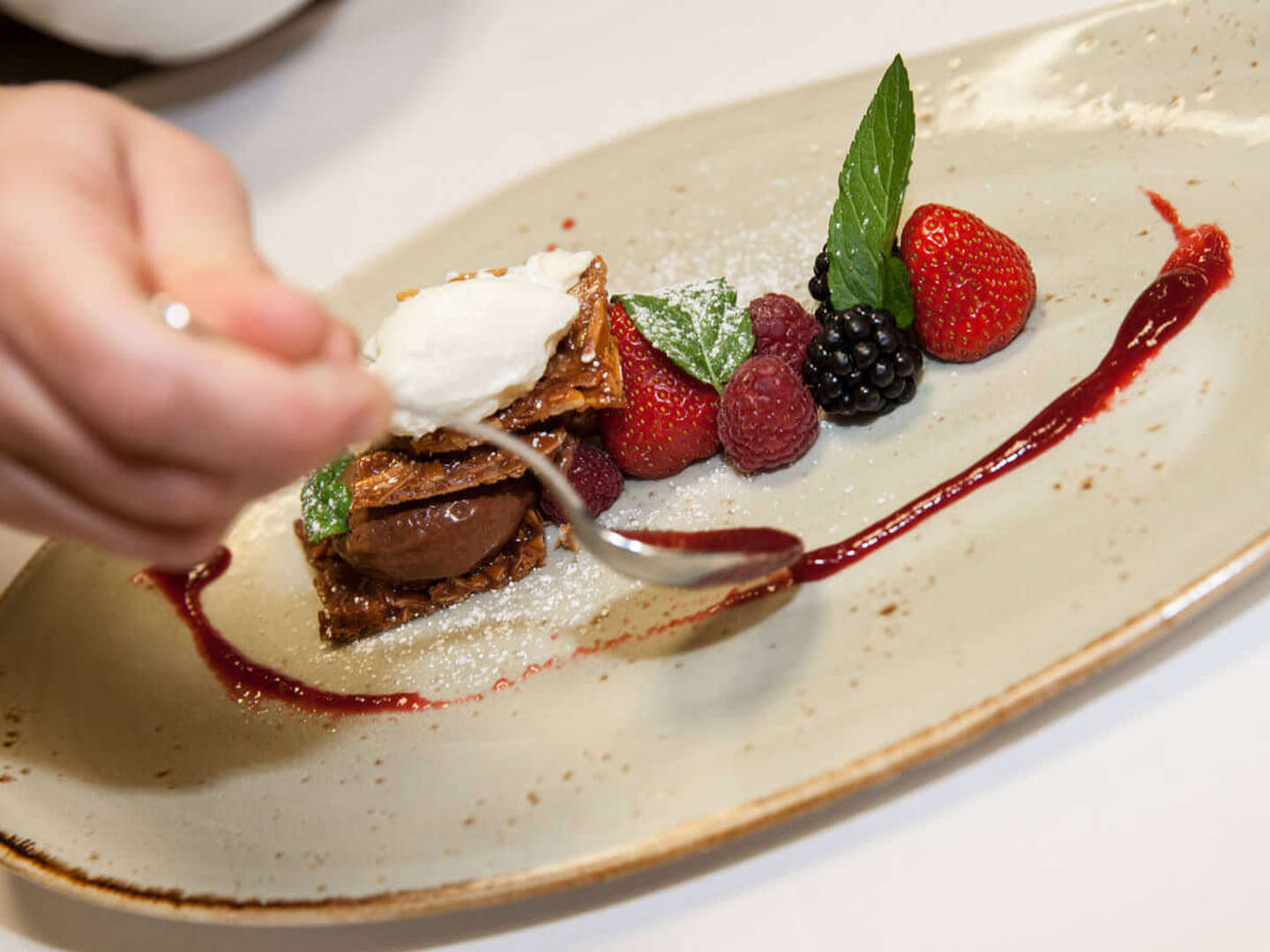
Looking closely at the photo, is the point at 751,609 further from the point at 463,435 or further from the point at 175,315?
the point at 175,315

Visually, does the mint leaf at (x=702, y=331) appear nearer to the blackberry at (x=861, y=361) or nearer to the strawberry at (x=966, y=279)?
the blackberry at (x=861, y=361)

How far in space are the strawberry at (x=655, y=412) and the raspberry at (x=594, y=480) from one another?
4 centimetres

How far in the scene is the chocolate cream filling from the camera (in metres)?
2.06

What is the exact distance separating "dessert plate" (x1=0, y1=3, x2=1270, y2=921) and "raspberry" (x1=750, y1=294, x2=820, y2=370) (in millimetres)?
190

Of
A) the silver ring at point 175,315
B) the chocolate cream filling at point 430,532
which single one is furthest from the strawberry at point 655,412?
the silver ring at point 175,315

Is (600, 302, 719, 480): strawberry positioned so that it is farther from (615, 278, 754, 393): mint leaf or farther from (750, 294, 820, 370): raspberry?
(750, 294, 820, 370): raspberry

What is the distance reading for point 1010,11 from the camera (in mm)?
2697

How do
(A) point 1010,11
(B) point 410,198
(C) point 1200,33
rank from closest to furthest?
1. (C) point 1200,33
2. (A) point 1010,11
3. (B) point 410,198

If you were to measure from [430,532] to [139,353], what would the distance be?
100cm

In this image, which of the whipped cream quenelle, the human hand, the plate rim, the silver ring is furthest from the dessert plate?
Answer: the silver ring

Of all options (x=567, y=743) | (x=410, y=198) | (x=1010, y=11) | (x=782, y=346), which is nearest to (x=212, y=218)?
(x=567, y=743)

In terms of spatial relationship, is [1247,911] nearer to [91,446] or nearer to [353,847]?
[353,847]

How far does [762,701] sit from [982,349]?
0.90m

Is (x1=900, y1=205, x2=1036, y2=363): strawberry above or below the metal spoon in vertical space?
above
